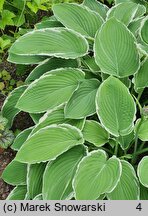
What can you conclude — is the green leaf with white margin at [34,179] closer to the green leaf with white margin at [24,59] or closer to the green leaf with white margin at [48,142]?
the green leaf with white margin at [48,142]

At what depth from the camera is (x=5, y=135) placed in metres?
2.48

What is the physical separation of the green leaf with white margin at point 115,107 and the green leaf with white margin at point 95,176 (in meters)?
0.15

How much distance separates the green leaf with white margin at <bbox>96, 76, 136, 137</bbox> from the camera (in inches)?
84.7

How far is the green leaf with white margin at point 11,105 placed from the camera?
8.44ft

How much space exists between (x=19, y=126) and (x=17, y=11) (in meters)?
0.79

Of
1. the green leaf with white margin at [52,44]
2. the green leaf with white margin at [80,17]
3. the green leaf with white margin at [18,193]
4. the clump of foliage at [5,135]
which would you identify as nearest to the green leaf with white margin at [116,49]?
the green leaf with white margin at [52,44]

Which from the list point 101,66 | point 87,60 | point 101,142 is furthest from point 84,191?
point 87,60

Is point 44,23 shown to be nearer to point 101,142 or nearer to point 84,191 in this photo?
point 101,142

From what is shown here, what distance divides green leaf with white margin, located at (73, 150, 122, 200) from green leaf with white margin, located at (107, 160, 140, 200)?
3.9 inches

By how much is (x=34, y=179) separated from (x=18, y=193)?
0.16 metres

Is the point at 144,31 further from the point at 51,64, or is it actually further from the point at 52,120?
the point at 52,120

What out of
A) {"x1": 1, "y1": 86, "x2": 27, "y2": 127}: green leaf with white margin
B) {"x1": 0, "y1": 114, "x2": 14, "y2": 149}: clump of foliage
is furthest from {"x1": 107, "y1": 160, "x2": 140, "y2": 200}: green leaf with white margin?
{"x1": 1, "y1": 86, "x2": 27, "y2": 127}: green leaf with white margin

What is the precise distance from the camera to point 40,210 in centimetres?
211

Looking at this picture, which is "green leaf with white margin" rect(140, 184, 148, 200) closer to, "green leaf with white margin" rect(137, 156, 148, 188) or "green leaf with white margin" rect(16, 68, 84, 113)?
"green leaf with white margin" rect(137, 156, 148, 188)
